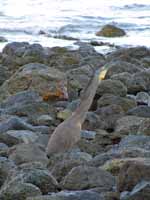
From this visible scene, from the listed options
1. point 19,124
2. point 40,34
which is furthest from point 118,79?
point 40,34

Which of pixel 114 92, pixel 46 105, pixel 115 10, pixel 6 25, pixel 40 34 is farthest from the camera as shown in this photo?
pixel 115 10

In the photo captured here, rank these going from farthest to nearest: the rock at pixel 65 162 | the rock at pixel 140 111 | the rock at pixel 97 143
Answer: the rock at pixel 140 111 → the rock at pixel 97 143 → the rock at pixel 65 162

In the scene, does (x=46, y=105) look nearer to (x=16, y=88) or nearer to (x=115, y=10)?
(x=16, y=88)

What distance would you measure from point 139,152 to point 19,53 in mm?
9811

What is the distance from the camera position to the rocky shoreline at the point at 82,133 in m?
5.36

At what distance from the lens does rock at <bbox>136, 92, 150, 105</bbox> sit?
9930 mm

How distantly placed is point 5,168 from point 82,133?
2005 mm

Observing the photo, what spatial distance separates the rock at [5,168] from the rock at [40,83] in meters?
3.78

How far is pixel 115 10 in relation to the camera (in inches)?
1088

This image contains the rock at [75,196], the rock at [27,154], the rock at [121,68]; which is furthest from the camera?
the rock at [121,68]

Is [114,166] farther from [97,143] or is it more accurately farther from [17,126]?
[17,126]

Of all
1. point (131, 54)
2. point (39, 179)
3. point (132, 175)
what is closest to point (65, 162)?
point (39, 179)

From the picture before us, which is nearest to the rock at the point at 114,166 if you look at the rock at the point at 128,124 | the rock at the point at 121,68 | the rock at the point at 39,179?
the rock at the point at 39,179

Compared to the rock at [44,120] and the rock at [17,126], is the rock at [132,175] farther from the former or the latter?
the rock at [44,120]
